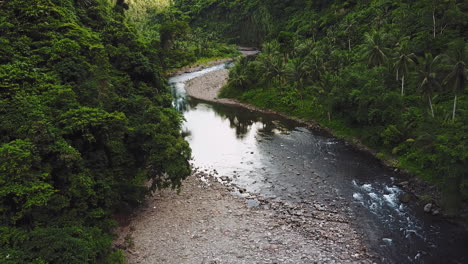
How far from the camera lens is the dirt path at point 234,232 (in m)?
24.2

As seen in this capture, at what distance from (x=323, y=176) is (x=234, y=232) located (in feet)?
52.1

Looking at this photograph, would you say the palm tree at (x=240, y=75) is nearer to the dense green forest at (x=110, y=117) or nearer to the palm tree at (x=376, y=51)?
the dense green forest at (x=110, y=117)

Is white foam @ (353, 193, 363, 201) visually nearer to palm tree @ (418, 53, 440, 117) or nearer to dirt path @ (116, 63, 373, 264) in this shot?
dirt path @ (116, 63, 373, 264)

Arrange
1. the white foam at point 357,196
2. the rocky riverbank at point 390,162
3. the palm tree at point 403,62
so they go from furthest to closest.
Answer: the palm tree at point 403,62, the white foam at point 357,196, the rocky riverbank at point 390,162

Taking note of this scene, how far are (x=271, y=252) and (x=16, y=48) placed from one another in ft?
90.5

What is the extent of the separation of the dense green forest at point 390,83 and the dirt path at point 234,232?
1081 centimetres

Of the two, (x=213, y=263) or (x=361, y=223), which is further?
(x=361, y=223)

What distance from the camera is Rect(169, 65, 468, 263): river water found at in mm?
25812

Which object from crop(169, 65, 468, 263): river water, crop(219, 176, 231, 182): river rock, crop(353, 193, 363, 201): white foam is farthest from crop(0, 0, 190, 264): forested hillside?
crop(353, 193, 363, 201): white foam

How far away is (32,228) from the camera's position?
62.2 ft

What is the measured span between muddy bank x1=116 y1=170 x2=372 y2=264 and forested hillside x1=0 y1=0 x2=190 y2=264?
2784 mm

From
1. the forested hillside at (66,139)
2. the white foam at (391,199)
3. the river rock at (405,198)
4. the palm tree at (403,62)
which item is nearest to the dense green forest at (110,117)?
the forested hillside at (66,139)

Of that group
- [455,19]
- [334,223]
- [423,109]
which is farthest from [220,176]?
[455,19]

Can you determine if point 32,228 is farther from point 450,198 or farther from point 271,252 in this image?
point 450,198
